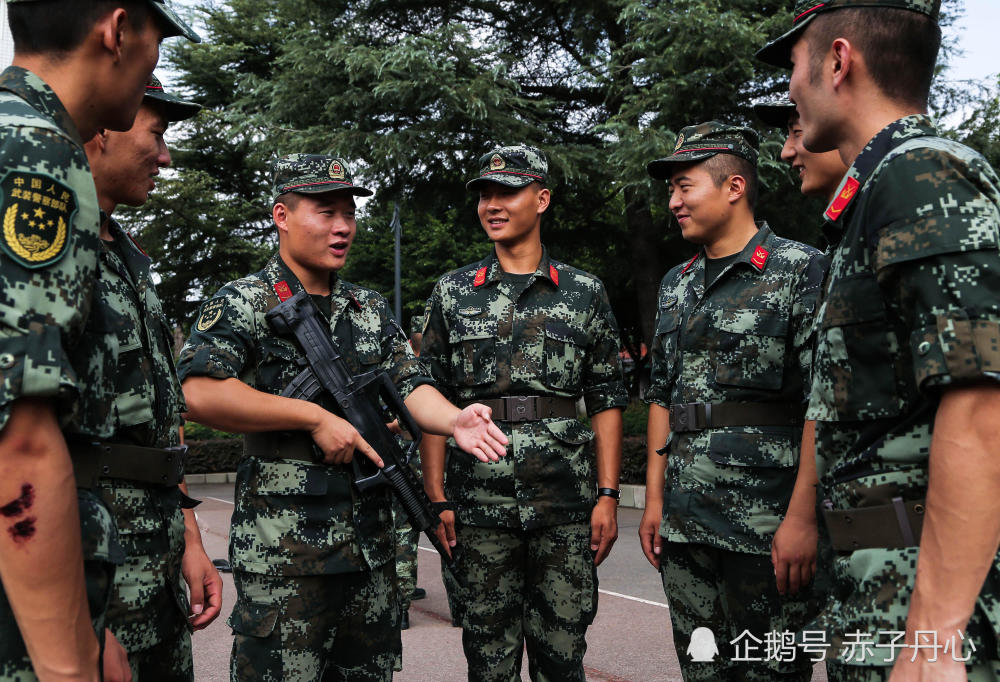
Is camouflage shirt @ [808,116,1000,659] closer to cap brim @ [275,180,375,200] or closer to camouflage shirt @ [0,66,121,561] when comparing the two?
camouflage shirt @ [0,66,121,561]

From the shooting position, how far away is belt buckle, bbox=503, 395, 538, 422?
376cm

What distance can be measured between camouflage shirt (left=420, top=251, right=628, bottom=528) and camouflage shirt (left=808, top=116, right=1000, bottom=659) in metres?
1.85

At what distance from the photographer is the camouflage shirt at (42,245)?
1357 millimetres

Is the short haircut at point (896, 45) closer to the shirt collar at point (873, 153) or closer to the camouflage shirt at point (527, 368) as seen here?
the shirt collar at point (873, 153)

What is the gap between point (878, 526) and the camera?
1.75 meters

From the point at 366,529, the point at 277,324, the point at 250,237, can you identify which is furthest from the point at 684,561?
the point at 250,237

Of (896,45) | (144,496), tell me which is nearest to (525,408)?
(144,496)

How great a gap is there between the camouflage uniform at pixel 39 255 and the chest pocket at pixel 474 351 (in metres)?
2.40

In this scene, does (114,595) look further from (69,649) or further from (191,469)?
(191,469)

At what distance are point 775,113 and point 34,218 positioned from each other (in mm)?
3098

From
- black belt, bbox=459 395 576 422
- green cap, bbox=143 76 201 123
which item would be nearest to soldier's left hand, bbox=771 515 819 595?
black belt, bbox=459 395 576 422

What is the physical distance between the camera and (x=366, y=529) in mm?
3088

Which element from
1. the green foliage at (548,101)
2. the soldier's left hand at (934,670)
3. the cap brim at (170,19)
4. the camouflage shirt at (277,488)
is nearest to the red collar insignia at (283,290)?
the camouflage shirt at (277,488)

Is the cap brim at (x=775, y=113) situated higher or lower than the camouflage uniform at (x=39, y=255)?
higher
